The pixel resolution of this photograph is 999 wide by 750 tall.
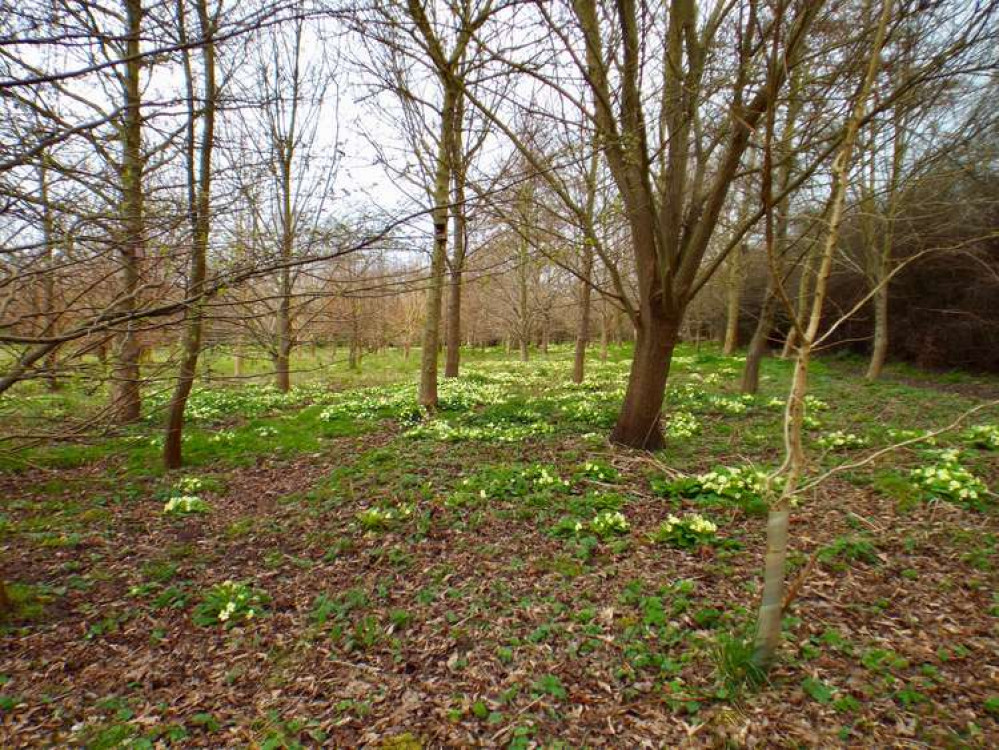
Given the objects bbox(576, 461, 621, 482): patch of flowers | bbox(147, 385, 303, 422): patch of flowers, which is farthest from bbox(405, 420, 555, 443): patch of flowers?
bbox(147, 385, 303, 422): patch of flowers

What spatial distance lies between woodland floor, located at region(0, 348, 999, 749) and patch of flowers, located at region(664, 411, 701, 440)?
2.46ft

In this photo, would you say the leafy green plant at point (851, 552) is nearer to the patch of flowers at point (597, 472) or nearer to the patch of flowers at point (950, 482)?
the patch of flowers at point (950, 482)

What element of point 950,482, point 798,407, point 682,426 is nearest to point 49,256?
point 798,407

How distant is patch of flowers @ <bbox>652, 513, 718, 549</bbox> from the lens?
3.96 metres

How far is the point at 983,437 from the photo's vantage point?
5.66 metres

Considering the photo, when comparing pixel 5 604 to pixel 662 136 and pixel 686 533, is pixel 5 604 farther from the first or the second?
pixel 662 136

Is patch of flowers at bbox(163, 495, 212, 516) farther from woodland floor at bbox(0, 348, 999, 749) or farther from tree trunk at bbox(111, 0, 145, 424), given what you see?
tree trunk at bbox(111, 0, 145, 424)

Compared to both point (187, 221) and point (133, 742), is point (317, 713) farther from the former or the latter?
point (187, 221)

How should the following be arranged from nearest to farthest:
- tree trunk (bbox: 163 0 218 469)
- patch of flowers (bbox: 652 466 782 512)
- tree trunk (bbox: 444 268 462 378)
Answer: tree trunk (bbox: 163 0 218 469) → patch of flowers (bbox: 652 466 782 512) → tree trunk (bbox: 444 268 462 378)

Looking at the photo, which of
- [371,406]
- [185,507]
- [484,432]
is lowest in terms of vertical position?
[185,507]

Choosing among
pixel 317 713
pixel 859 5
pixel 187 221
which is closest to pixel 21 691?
pixel 317 713

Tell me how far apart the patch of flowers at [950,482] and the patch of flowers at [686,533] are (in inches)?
92.8

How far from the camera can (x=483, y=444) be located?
22.8 ft

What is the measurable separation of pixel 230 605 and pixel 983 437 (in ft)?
28.0
